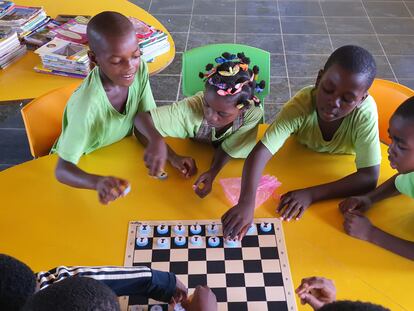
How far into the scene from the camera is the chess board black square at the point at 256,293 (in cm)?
108

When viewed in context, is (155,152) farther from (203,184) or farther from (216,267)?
(216,267)

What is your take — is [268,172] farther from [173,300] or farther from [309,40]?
[309,40]

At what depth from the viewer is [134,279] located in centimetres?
104

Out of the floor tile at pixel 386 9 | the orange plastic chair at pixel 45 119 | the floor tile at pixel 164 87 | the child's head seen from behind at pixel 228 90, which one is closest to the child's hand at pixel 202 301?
the child's head seen from behind at pixel 228 90

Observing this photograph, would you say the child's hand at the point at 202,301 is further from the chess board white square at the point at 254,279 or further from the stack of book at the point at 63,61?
the stack of book at the point at 63,61

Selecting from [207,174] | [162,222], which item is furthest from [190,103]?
[162,222]

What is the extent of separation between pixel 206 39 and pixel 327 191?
255 centimetres

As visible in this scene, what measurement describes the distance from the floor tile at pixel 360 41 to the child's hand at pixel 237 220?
267 centimetres

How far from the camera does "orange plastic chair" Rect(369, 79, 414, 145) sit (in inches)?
65.2

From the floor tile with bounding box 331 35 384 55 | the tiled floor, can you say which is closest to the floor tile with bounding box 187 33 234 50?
the tiled floor

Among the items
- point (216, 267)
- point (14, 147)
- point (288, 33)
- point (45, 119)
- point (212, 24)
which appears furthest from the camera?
Answer: point (212, 24)

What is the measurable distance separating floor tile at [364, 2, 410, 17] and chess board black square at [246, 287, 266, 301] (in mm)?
3612

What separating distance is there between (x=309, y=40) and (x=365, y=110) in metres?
2.44

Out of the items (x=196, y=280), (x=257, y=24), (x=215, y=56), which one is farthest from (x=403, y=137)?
(x=257, y=24)
